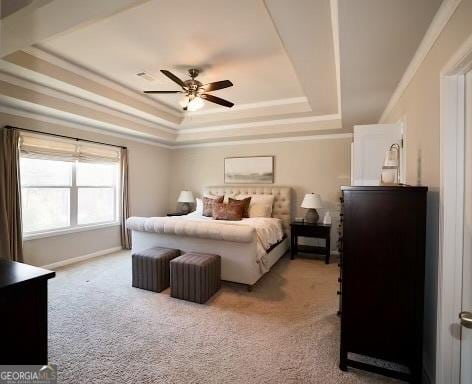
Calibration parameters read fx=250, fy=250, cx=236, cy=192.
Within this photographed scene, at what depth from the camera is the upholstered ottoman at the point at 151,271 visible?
3.09 meters

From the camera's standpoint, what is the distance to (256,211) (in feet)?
15.4

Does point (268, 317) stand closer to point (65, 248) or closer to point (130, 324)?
point (130, 324)

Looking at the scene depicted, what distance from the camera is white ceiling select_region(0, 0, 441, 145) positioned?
1721 mm

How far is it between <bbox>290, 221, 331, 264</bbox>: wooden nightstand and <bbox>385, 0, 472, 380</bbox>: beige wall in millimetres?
2347

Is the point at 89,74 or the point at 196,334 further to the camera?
the point at 89,74

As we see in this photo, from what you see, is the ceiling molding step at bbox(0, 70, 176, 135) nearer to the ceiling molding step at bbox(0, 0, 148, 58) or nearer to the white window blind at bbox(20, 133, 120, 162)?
the white window blind at bbox(20, 133, 120, 162)

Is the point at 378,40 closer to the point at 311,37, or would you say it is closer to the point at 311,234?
the point at 311,37

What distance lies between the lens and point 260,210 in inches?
185

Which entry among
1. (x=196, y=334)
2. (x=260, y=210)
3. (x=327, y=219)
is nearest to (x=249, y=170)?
(x=260, y=210)

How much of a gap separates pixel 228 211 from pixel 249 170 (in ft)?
4.55

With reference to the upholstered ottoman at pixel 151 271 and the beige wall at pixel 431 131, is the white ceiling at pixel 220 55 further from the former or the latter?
the upholstered ottoman at pixel 151 271

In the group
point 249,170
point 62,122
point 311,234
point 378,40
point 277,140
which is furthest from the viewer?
point 249,170

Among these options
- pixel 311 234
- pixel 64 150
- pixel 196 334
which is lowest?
pixel 196 334

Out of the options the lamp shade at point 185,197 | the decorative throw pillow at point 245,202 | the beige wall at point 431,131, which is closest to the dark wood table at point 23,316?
the beige wall at point 431,131
